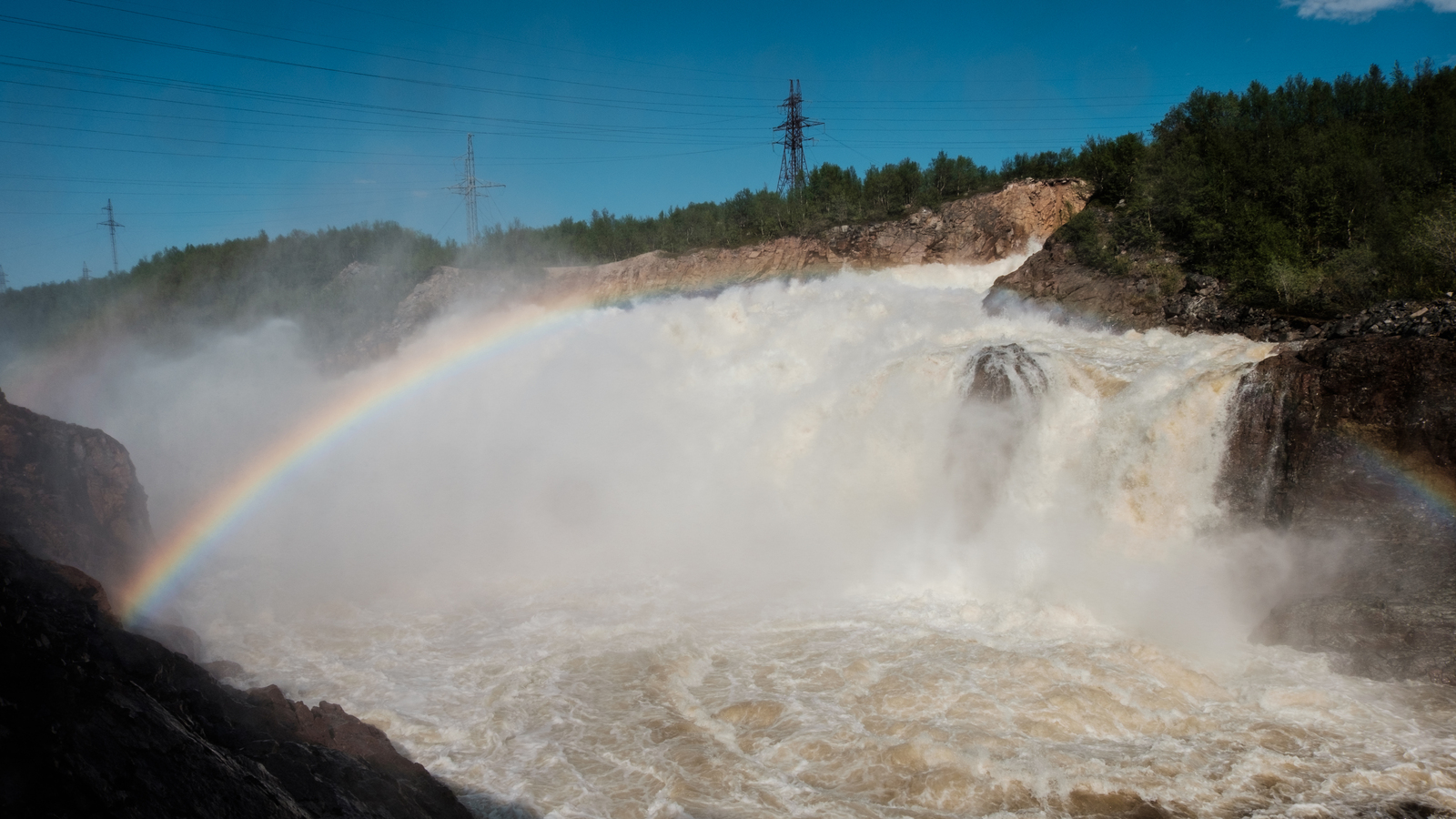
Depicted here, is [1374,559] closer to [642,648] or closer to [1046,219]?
[642,648]

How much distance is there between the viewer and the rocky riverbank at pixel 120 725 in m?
4.09

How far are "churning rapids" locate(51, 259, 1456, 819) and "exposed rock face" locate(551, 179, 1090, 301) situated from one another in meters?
8.71

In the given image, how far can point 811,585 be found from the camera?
14.8 metres

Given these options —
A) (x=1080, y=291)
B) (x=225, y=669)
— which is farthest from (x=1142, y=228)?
(x=225, y=669)

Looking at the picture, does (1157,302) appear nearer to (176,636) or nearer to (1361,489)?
(1361,489)

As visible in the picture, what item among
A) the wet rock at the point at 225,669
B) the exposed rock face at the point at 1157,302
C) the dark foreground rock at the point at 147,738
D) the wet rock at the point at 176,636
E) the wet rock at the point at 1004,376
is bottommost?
the wet rock at the point at 225,669

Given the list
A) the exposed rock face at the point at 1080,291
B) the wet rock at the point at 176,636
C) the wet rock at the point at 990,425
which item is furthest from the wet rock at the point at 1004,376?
the wet rock at the point at 176,636

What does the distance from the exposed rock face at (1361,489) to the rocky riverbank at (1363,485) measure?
0.02 meters

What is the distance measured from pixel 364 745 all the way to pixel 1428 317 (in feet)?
56.9

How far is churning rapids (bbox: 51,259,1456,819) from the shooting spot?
8500mm

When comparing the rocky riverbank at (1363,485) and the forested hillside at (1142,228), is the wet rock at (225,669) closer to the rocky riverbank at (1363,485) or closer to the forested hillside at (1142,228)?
the rocky riverbank at (1363,485)

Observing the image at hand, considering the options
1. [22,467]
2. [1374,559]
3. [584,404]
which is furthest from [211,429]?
[1374,559]

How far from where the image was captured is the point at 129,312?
44375 mm

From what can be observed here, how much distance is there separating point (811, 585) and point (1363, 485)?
342 inches
